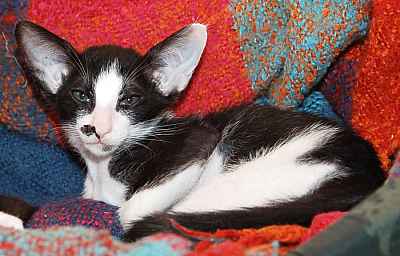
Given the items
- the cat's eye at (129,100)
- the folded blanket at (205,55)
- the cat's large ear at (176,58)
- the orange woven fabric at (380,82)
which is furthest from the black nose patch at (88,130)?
the orange woven fabric at (380,82)

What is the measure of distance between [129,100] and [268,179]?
379mm

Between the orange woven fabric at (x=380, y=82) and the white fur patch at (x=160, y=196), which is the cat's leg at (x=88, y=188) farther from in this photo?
the orange woven fabric at (x=380, y=82)

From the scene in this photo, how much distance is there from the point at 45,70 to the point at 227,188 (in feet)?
1.81

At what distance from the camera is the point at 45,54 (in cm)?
169

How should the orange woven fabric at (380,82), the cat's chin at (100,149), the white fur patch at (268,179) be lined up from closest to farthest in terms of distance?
the white fur patch at (268,179) → the cat's chin at (100,149) → the orange woven fabric at (380,82)

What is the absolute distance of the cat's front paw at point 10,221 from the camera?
5.06ft

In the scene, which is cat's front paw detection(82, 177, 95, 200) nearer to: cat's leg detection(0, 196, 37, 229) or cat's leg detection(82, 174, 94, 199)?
cat's leg detection(82, 174, 94, 199)

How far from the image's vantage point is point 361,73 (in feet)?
6.03

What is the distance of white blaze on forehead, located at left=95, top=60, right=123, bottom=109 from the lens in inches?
62.7

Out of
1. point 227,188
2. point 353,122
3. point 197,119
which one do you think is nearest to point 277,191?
point 227,188

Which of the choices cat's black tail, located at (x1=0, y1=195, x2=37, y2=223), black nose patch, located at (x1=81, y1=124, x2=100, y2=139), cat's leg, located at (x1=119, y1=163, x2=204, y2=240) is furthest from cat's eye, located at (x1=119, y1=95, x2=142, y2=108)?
cat's black tail, located at (x1=0, y1=195, x2=37, y2=223)

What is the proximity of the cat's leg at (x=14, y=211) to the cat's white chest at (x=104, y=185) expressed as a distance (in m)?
0.17

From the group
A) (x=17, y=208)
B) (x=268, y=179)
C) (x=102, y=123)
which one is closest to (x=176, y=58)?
(x=102, y=123)

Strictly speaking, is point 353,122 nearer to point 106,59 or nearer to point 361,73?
point 361,73
